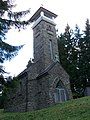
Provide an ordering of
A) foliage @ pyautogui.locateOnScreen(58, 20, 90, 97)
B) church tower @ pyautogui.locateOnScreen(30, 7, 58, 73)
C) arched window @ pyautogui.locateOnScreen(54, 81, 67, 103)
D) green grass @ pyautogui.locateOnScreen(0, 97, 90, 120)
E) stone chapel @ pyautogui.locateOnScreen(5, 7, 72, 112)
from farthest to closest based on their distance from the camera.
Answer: foliage @ pyautogui.locateOnScreen(58, 20, 90, 97), church tower @ pyautogui.locateOnScreen(30, 7, 58, 73), arched window @ pyautogui.locateOnScreen(54, 81, 67, 103), stone chapel @ pyautogui.locateOnScreen(5, 7, 72, 112), green grass @ pyautogui.locateOnScreen(0, 97, 90, 120)

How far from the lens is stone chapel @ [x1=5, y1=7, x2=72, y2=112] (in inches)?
877

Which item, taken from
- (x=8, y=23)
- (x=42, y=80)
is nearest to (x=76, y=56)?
(x=42, y=80)

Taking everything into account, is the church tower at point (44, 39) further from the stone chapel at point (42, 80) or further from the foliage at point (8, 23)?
the foliage at point (8, 23)

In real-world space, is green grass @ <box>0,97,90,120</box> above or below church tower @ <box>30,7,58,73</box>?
below

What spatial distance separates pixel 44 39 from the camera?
26281 millimetres

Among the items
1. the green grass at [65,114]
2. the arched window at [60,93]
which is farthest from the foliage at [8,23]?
the arched window at [60,93]

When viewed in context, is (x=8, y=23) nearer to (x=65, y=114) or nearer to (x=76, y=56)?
(x=65, y=114)

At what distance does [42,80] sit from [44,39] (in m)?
5.71

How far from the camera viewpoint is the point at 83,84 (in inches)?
1335

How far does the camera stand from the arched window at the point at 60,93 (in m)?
22.6

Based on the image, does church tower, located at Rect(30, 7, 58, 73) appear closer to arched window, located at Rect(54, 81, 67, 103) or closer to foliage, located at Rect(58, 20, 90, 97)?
arched window, located at Rect(54, 81, 67, 103)

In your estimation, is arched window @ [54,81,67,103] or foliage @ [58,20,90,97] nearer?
arched window @ [54,81,67,103]

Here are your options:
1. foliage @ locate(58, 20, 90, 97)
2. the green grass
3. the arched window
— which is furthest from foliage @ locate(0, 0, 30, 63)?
foliage @ locate(58, 20, 90, 97)

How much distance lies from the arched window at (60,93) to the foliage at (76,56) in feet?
29.4
